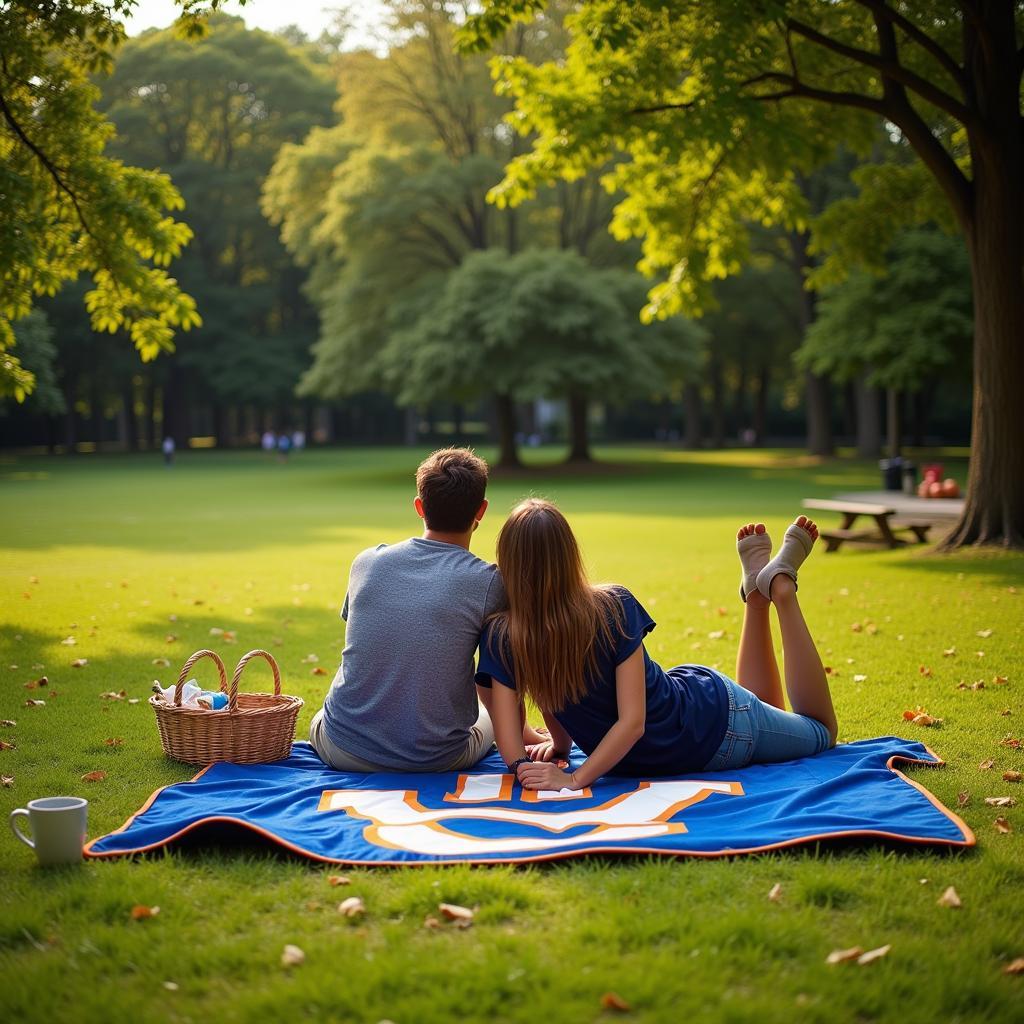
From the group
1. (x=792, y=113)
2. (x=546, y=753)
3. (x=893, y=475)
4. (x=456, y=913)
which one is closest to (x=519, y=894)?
(x=456, y=913)

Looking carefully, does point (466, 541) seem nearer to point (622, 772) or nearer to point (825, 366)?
point (622, 772)

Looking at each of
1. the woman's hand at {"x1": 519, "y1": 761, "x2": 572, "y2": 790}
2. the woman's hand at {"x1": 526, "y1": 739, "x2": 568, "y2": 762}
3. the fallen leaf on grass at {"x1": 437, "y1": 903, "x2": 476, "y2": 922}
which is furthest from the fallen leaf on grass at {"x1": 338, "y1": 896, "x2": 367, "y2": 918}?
the woman's hand at {"x1": 526, "y1": 739, "x2": 568, "y2": 762}

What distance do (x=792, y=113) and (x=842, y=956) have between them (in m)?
13.1

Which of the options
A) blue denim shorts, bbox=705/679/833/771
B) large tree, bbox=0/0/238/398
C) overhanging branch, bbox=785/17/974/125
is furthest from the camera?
overhanging branch, bbox=785/17/974/125

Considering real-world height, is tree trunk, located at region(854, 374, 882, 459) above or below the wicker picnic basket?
above

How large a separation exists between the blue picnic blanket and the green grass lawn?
4.4 inches

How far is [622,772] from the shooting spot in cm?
501

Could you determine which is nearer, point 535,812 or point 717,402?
point 535,812

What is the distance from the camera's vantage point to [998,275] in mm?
12594

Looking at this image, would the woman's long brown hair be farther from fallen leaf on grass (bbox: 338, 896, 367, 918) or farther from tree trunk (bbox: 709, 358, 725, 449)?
tree trunk (bbox: 709, 358, 725, 449)

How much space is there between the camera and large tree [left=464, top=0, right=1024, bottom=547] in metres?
11.8

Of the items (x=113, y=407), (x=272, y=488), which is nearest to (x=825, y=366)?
(x=272, y=488)

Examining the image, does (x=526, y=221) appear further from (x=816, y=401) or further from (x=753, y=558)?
(x=753, y=558)

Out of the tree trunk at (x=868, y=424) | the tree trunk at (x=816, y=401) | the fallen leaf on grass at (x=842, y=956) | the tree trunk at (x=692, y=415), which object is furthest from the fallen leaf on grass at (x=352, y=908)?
the tree trunk at (x=692, y=415)
